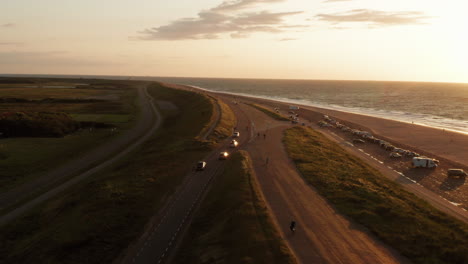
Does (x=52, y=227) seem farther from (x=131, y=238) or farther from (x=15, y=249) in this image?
(x=131, y=238)

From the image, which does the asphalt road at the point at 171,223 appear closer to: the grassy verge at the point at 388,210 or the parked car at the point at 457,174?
the grassy verge at the point at 388,210

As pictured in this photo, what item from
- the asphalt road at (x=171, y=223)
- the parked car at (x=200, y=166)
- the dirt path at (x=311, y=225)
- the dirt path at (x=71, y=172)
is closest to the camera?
→ the dirt path at (x=311, y=225)

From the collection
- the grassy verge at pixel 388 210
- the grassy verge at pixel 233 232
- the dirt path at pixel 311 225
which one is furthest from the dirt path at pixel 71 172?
the grassy verge at pixel 388 210

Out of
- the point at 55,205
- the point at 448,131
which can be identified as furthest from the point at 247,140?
the point at 448,131

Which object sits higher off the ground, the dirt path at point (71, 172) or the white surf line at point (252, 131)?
the white surf line at point (252, 131)

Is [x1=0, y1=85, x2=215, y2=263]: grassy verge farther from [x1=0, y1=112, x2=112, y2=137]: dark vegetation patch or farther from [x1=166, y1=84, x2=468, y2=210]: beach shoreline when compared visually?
[x1=166, y1=84, x2=468, y2=210]: beach shoreline

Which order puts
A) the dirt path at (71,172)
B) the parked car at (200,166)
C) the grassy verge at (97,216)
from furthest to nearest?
1. the parked car at (200,166)
2. the dirt path at (71,172)
3. the grassy verge at (97,216)
